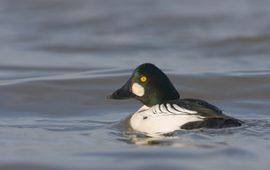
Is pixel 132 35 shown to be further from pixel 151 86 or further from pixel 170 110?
pixel 170 110

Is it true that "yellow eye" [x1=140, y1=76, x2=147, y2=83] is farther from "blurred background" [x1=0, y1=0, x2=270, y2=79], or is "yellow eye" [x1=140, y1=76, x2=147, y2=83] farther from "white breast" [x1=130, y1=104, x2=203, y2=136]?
"blurred background" [x1=0, y1=0, x2=270, y2=79]

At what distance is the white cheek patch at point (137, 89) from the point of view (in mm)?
12180

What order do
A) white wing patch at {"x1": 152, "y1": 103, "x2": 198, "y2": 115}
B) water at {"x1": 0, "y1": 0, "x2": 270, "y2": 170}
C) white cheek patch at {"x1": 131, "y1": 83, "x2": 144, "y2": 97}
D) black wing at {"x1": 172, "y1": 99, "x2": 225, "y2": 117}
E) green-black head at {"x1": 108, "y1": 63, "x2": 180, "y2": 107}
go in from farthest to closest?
white cheek patch at {"x1": 131, "y1": 83, "x2": 144, "y2": 97}
green-black head at {"x1": 108, "y1": 63, "x2": 180, "y2": 107}
white wing patch at {"x1": 152, "y1": 103, "x2": 198, "y2": 115}
black wing at {"x1": 172, "y1": 99, "x2": 225, "y2": 117}
water at {"x1": 0, "y1": 0, "x2": 270, "y2": 170}

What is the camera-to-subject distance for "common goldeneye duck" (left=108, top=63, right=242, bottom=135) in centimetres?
1116

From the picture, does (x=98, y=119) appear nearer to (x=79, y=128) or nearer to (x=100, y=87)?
(x=79, y=128)

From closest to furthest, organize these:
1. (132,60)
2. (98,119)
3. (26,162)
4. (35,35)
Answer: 1. (26,162)
2. (98,119)
3. (132,60)
4. (35,35)

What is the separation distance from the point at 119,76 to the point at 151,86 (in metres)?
3.49

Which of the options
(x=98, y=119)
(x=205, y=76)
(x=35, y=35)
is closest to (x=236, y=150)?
(x=98, y=119)

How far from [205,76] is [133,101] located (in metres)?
1.73

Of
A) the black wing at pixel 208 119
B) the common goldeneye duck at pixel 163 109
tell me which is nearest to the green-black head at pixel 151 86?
the common goldeneye duck at pixel 163 109

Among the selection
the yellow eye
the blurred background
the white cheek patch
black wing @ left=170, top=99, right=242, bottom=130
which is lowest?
black wing @ left=170, top=99, right=242, bottom=130

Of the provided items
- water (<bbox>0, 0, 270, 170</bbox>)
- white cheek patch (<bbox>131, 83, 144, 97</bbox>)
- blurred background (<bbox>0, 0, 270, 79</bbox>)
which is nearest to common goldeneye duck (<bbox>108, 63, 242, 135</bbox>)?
white cheek patch (<bbox>131, 83, 144, 97</bbox>)

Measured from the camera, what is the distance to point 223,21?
69.9 ft

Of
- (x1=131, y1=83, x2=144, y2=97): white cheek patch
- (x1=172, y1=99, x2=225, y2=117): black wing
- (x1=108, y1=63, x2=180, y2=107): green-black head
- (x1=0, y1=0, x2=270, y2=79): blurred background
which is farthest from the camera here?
(x1=0, y1=0, x2=270, y2=79): blurred background
